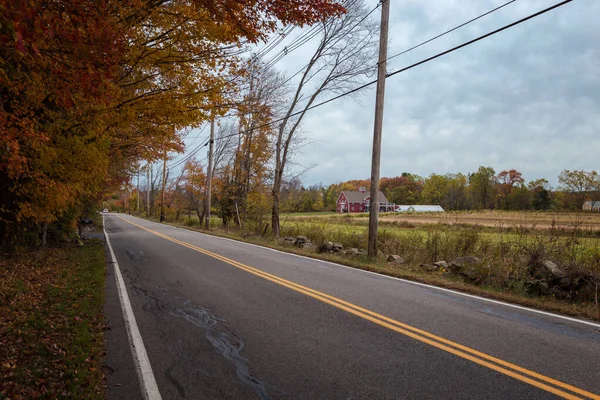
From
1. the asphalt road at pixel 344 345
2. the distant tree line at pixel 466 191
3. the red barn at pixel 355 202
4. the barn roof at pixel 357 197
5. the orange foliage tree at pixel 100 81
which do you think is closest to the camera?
the asphalt road at pixel 344 345

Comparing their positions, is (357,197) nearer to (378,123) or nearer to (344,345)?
(378,123)

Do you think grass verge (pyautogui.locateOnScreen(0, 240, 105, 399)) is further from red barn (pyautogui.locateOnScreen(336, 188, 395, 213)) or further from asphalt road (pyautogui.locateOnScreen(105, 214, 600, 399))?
red barn (pyautogui.locateOnScreen(336, 188, 395, 213))

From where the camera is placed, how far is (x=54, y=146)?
905cm

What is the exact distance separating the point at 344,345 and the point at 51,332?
151 inches

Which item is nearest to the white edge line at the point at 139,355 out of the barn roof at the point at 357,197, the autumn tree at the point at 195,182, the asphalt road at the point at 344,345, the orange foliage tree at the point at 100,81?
the asphalt road at the point at 344,345

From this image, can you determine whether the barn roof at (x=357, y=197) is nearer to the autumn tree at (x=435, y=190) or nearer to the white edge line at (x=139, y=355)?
the autumn tree at (x=435, y=190)

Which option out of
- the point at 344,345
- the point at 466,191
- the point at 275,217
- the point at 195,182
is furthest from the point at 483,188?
the point at 344,345

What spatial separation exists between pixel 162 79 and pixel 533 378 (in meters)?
9.33

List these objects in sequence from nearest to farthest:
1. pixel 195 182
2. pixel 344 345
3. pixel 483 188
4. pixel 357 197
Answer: pixel 344 345
pixel 195 182
pixel 483 188
pixel 357 197

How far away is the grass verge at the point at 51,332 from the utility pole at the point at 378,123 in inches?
299

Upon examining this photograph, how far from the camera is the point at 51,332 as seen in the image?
4.89 m

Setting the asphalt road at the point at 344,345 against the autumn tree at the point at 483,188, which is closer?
the asphalt road at the point at 344,345

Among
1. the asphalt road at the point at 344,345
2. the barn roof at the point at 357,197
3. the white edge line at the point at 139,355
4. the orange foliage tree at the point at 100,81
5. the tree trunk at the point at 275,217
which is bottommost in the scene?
the white edge line at the point at 139,355

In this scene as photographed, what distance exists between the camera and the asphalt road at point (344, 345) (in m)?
3.44
